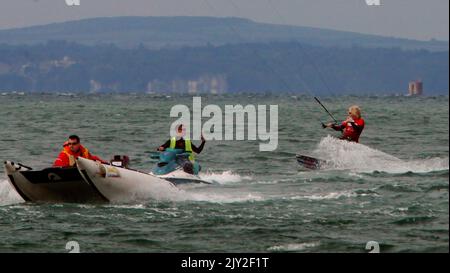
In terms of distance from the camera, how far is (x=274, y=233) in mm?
20578

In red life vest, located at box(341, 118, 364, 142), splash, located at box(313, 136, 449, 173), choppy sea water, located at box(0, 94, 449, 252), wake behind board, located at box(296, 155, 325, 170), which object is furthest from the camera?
red life vest, located at box(341, 118, 364, 142)

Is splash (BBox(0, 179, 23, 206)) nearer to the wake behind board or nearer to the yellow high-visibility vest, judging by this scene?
the yellow high-visibility vest

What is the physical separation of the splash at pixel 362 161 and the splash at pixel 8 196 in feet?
32.9

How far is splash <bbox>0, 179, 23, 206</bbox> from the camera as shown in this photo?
25.1 m

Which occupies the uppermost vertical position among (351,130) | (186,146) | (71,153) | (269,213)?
(351,130)

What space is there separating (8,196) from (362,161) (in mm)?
11519

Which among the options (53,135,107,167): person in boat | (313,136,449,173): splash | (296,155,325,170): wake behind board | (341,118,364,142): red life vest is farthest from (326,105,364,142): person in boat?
(53,135,107,167): person in boat

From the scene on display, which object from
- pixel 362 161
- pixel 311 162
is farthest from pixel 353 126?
pixel 311 162

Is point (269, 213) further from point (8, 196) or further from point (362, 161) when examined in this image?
point (362, 161)

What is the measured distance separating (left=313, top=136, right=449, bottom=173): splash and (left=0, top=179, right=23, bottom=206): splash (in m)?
10.0

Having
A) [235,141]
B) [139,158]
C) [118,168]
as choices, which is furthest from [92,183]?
[235,141]

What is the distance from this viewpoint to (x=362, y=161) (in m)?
33.1

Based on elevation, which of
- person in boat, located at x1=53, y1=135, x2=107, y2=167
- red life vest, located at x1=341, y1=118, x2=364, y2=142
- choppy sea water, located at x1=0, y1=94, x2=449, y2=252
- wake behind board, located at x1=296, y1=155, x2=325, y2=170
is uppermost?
red life vest, located at x1=341, y1=118, x2=364, y2=142
